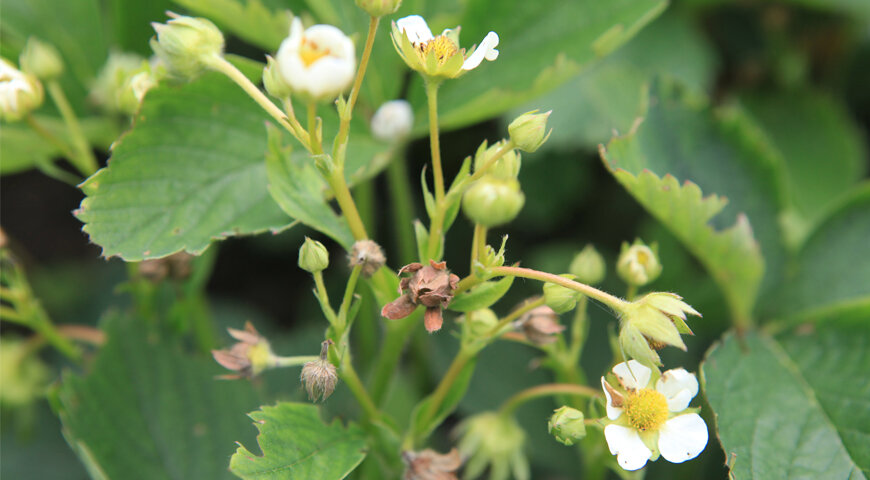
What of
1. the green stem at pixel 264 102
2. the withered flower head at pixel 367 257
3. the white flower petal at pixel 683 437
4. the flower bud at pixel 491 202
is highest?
the green stem at pixel 264 102

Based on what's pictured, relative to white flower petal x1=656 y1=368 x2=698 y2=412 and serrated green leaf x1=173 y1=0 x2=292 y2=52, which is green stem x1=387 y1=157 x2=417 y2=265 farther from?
white flower petal x1=656 y1=368 x2=698 y2=412

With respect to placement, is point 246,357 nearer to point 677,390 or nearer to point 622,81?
point 677,390

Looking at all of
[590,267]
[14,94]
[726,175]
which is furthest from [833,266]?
[14,94]

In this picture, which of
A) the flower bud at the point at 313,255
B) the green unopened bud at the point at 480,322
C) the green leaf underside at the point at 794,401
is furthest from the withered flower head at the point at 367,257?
the green leaf underside at the point at 794,401

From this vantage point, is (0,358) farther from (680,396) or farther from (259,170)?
(680,396)

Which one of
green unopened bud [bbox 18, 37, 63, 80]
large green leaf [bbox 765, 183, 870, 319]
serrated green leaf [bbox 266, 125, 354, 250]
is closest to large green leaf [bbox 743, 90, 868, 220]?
large green leaf [bbox 765, 183, 870, 319]

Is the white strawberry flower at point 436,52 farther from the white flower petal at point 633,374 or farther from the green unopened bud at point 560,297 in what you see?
the white flower petal at point 633,374
